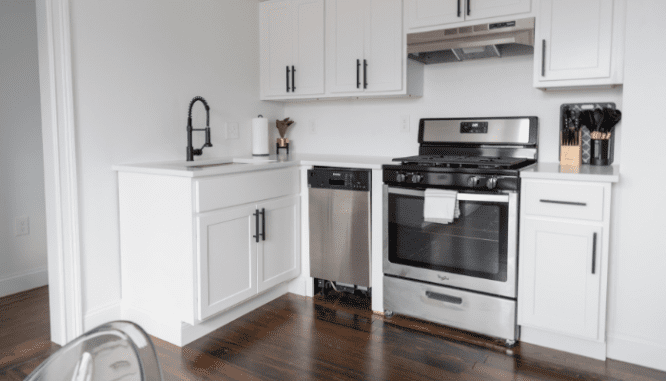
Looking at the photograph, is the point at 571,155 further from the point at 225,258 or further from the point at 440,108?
the point at 225,258

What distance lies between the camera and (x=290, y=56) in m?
3.37

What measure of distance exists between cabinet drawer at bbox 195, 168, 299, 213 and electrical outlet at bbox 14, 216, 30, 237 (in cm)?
170

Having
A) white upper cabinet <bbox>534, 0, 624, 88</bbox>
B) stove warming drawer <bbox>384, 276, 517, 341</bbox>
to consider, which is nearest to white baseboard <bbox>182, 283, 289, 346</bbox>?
A: stove warming drawer <bbox>384, 276, 517, 341</bbox>

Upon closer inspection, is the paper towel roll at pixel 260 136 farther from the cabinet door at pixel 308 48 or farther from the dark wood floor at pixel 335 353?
the dark wood floor at pixel 335 353

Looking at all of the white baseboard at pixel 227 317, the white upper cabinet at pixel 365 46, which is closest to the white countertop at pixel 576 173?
the white upper cabinet at pixel 365 46

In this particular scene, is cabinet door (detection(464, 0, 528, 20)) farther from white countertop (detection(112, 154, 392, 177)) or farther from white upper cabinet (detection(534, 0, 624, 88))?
white countertop (detection(112, 154, 392, 177))

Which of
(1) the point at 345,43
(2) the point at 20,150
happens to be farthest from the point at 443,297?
(2) the point at 20,150

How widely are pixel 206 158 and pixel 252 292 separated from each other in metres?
0.96

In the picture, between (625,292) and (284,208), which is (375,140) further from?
(625,292)

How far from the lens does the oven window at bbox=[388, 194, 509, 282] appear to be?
7.88ft

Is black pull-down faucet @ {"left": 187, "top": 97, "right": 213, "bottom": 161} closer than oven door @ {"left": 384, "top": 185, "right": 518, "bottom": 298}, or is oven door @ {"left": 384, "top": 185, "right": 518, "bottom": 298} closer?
oven door @ {"left": 384, "top": 185, "right": 518, "bottom": 298}

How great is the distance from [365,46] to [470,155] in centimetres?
97

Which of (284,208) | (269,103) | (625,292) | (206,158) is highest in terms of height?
(269,103)

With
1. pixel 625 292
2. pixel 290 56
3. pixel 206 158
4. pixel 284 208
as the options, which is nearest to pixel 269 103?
pixel 290 56
